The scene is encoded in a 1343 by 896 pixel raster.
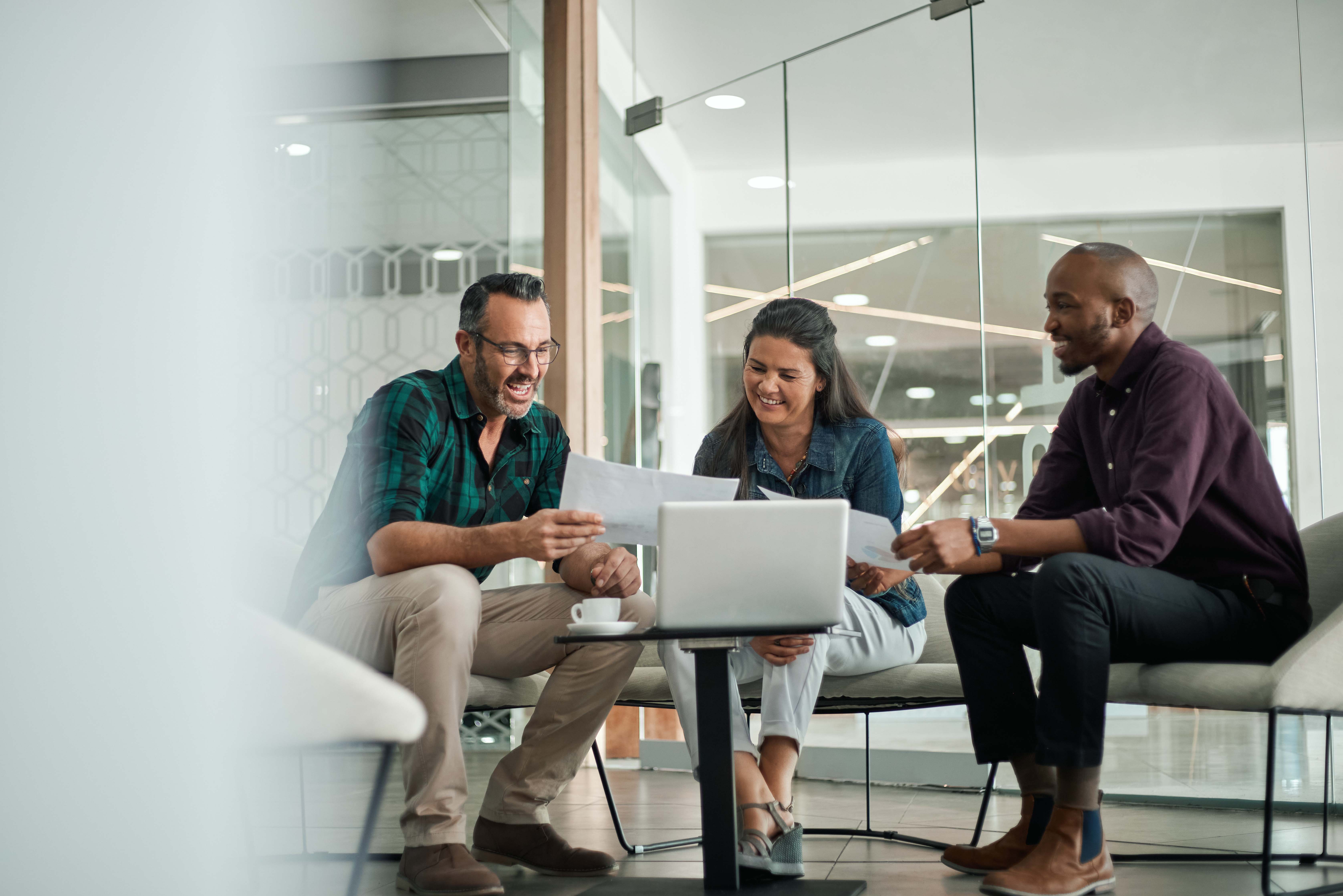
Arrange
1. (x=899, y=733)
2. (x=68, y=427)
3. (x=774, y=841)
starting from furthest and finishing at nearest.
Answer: (x=899, y=733)
(x=774, y=841)
(x=68, y=427)

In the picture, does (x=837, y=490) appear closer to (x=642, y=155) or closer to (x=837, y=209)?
(x=837, y=209)

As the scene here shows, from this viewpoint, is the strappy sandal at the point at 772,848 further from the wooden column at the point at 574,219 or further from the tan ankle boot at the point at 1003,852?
the wooden column at the point at 574,219

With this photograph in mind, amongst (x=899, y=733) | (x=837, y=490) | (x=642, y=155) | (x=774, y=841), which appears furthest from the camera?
(x=642, y=155)

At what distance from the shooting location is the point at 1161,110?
3.08 m

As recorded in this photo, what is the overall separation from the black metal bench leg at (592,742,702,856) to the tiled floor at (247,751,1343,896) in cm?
3

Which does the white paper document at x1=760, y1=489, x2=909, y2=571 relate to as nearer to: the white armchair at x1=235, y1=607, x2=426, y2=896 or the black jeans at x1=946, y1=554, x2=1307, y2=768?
the black jeans at x1=946, y1=554, x2=1307, y2=768

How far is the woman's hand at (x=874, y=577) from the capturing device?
84.3 inches

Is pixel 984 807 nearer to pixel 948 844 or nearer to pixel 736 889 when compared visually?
pixel 948 844

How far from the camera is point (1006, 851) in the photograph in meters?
1.98

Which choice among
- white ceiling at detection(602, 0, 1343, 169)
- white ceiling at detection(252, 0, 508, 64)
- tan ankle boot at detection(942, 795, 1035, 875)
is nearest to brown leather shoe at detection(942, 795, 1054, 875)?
tan ankle boot at detection(942, 795, 1035, 875)

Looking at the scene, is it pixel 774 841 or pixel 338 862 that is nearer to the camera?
pixel 774 841

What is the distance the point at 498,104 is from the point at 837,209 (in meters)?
1.81

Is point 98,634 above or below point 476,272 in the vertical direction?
below

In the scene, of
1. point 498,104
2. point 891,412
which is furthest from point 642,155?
point 891,412
